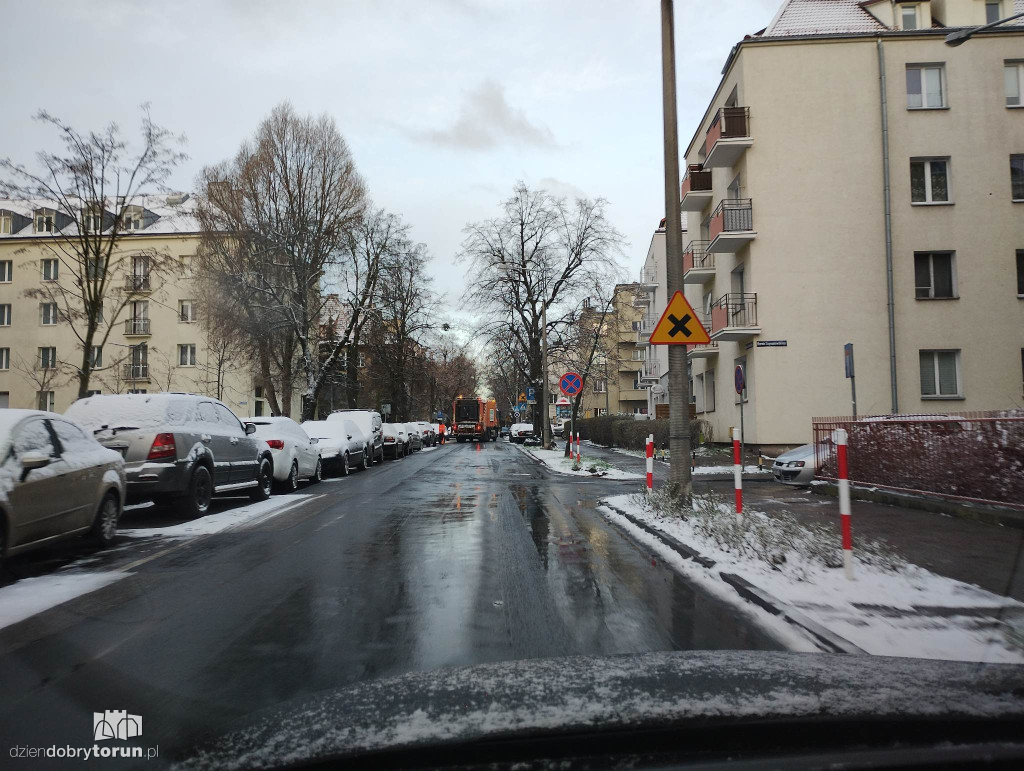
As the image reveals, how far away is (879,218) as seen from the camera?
80.3 feet

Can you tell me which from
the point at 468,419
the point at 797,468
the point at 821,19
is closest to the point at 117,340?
the point at 468,419

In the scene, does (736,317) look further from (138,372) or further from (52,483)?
(138,372)

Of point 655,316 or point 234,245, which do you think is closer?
point 234,245

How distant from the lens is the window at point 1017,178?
24225 millimetres

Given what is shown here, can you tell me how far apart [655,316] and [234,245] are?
26227mm

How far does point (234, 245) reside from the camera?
105 feet

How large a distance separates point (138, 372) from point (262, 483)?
121 ft

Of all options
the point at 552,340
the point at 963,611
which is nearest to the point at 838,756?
the point at 963,611

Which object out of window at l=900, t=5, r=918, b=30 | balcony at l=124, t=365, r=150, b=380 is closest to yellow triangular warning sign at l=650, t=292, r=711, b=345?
window at l=900, t=5, r=918, b=30

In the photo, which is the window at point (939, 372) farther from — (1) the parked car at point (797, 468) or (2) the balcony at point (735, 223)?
(1) the parked car at point (797, 468)

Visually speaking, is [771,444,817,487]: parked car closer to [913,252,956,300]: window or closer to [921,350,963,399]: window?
[921,350,963,399]: window

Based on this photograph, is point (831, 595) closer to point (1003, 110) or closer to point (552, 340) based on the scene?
point (1003, 110)

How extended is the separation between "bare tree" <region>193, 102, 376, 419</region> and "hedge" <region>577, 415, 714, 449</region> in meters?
14.4

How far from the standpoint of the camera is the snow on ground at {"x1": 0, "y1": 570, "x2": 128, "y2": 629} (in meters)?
5.46
